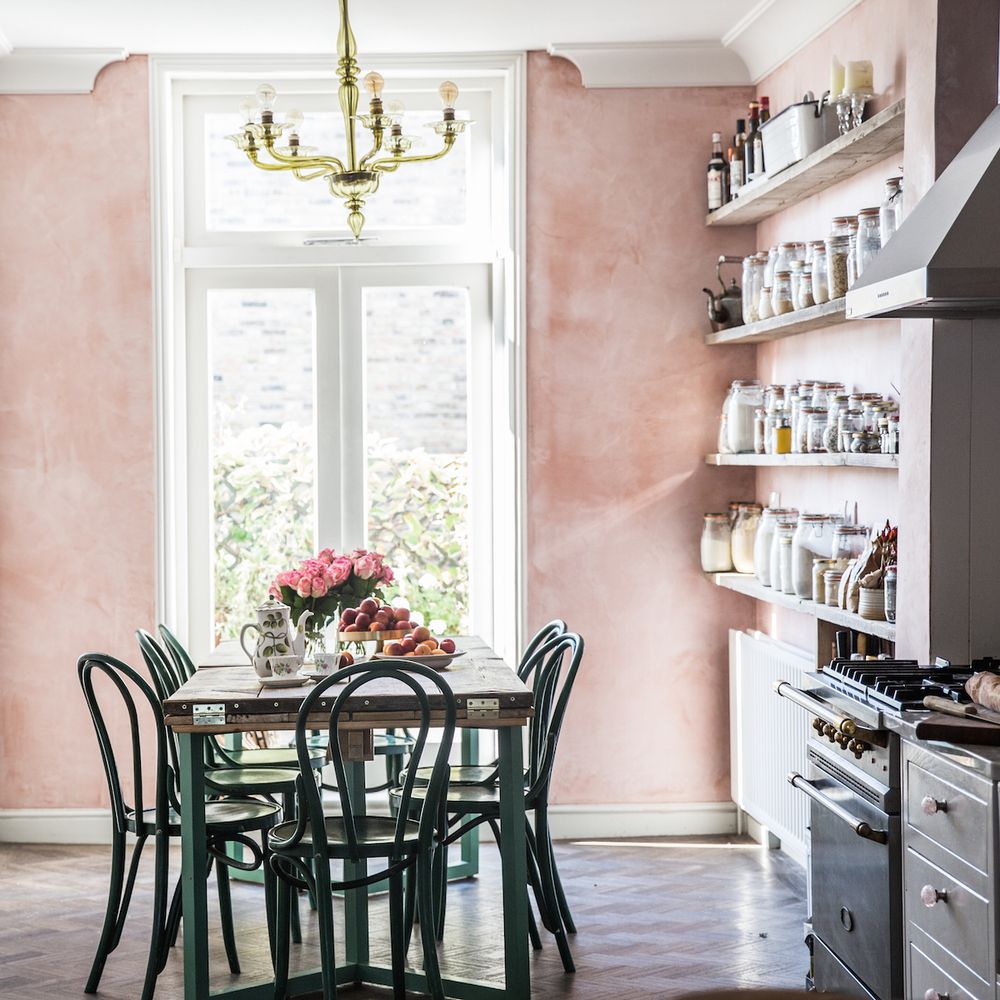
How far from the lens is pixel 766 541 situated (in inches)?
179

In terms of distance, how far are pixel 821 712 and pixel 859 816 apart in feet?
0.82

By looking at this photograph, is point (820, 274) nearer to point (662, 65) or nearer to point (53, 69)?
point (662, 65)

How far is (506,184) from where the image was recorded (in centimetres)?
511

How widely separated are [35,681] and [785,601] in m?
2.89

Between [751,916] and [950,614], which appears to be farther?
[751,916]

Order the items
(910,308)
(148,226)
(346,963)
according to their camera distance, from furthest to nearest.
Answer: (148,226)
(346,963)
(910,308)

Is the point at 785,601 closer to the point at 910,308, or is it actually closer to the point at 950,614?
the point at 950,614

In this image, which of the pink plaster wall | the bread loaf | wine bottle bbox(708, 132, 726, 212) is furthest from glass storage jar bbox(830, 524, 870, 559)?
the pink plaster wall

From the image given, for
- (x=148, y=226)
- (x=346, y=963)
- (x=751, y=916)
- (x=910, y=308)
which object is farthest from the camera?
(x=148, y=226)

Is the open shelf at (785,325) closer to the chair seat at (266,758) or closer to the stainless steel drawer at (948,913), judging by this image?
the stainless steel drawer at (948,913)

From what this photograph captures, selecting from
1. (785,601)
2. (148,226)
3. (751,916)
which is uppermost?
(148,226)

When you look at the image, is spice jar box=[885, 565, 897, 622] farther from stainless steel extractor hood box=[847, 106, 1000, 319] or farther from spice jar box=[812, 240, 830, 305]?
spice jar box=[812, 240, 830, 305]

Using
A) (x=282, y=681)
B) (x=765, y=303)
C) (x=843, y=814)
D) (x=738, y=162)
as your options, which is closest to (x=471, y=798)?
(x=282, y=681)

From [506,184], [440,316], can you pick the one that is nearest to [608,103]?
[506,184]
